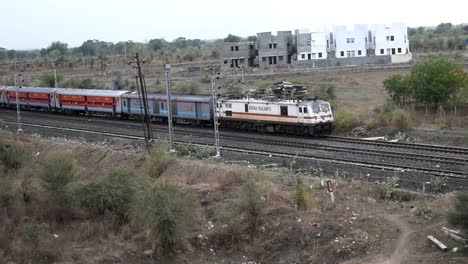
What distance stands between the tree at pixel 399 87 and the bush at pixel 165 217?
27.5m

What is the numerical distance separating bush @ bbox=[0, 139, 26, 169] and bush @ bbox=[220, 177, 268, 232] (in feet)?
61.6

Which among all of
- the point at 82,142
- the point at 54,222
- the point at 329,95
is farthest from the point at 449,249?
the point at 329,95

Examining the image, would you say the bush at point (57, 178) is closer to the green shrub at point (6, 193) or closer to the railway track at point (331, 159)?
the green shrub at point (6, 193)

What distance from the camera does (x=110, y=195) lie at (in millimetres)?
25000

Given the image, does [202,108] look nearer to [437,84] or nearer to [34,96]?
[437,84]

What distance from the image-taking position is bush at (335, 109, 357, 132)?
40.9 meters

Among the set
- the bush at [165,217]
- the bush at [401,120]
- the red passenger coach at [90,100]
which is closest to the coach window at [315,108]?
the bush at [401,120]

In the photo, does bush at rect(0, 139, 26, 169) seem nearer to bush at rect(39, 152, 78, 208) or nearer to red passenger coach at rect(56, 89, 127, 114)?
bush at rect(39, 152, 78, 208)

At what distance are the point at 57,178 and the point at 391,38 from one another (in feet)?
267

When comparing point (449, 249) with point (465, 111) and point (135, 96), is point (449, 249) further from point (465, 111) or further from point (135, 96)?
point (135, 96)

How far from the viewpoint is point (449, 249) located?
705 inches

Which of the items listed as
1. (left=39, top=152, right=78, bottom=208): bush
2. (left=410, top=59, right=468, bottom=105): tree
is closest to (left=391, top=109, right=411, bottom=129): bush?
(left=410, top=59, right=468, bottom=105): tree

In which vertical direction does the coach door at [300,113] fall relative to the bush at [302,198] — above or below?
above

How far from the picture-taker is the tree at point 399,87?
4462cm
